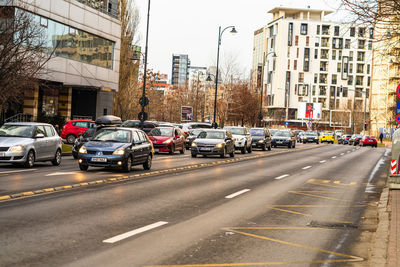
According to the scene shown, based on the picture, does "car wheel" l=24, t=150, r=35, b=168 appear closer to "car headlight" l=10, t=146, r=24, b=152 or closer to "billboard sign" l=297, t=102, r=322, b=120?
"car headlight" l=10, t=146, r=24, b=152

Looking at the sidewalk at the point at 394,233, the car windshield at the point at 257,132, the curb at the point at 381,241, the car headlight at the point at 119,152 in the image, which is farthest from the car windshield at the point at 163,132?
the curb at the point at 381,241

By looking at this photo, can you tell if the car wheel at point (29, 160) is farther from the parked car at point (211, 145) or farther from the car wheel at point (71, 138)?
the car wheel at point (71, 138)

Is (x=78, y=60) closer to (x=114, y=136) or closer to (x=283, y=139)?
(x=283, y=139)

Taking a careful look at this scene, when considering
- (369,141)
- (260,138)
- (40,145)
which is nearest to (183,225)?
(40,145)

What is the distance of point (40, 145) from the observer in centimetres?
2191

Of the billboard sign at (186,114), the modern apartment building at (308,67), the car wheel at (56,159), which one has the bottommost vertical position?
the car wheel at (56,159)

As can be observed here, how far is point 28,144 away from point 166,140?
15.1 meters

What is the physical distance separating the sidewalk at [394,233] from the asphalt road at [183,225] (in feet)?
1.21

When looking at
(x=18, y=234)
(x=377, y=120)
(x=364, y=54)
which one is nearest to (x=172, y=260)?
(x=18, y=234)

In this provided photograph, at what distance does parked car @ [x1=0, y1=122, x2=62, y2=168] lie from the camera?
20719 millimetres

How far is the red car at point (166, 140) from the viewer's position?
116 ft

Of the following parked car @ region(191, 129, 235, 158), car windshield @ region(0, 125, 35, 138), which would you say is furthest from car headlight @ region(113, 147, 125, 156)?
parked car @ region(191, 129, 235, 158)

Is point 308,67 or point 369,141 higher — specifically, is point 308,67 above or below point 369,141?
above

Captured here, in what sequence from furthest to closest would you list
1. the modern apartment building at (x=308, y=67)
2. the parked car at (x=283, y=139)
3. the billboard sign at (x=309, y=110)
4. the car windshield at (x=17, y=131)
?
the modern apartment building at (x=308, y=67), the billboard sign at (x=309, y=110), the parked car at (x=283, y=139), the car windshield at (x=17, y=131)
